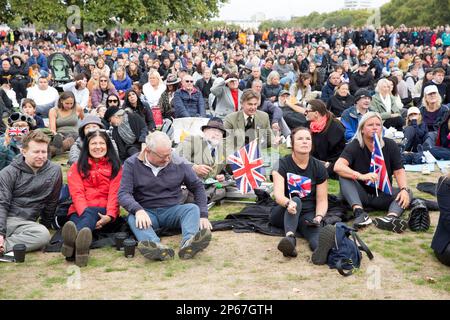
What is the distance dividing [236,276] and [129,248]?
1.12 m

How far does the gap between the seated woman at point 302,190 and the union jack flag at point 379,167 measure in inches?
34.7

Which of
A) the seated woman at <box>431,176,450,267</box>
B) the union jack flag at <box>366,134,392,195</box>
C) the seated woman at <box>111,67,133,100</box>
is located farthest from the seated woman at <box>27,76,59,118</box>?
the seated woman at <box>431,176,450,267</box>

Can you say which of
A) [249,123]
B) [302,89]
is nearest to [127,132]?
[249,123]

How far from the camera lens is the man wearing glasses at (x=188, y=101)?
12.3 metres

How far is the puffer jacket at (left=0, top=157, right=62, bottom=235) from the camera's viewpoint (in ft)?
21.1

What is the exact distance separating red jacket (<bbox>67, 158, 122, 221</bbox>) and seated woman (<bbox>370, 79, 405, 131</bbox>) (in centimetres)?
674

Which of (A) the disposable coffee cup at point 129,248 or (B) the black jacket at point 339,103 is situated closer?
(A) the disposable coffee cup at point 129,248

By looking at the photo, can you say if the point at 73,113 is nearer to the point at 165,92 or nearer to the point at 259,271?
the point at 165,92

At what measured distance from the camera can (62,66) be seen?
20.1 metres

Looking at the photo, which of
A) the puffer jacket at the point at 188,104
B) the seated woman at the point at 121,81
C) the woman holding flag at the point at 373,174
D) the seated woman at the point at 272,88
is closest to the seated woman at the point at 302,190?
the woman holding flag at the point at 373,174

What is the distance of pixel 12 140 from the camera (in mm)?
8719

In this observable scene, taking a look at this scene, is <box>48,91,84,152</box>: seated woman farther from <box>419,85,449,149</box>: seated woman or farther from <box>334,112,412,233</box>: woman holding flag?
<box>419,85,449,149</box>: seated woman

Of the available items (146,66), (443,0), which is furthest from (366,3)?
(146,66)

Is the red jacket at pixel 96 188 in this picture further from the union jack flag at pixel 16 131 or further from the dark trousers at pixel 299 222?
the union jack flag at pixel 16 131
